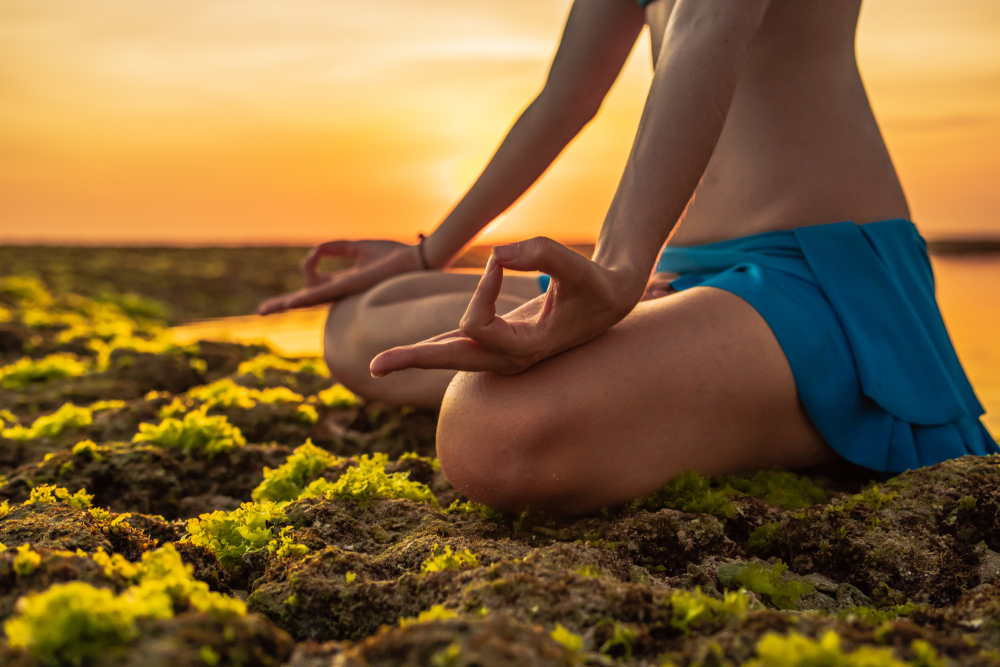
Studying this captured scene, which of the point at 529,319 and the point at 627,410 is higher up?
the point at 529,319

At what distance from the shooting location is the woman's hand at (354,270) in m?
3.29

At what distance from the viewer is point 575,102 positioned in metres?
2.89

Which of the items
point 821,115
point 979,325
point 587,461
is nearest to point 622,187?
point 587,461

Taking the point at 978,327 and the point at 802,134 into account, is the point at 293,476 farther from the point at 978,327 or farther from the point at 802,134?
the point at 978,327

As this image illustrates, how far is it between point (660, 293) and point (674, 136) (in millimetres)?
831

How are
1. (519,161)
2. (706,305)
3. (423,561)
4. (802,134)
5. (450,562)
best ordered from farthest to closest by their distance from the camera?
(519,161)
(802,134)
(706,305)
(423,561)
(450,562)

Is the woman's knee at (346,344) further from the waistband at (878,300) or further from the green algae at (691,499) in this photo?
the green algae at (691,499)

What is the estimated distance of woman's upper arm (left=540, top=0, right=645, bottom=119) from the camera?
2768 mm

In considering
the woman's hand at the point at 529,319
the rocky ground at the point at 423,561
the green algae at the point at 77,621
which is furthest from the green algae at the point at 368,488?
the green algae at the point at 77,621

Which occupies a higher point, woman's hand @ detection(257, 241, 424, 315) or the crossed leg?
woman's hand @ detection(257, 241, 424, 315)

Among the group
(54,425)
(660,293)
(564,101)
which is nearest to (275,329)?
(54,425)

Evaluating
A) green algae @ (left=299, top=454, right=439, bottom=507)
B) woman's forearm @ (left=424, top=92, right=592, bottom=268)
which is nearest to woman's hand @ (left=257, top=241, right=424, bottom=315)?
woman's forearm @ (left=424, top=92, right=592, bottom=268)

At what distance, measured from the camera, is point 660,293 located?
2.45 metres

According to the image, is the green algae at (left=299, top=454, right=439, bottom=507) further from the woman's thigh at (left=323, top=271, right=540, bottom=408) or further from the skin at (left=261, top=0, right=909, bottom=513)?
the woman's thigh at (left=323, top=271, right=540, bottom=408)
